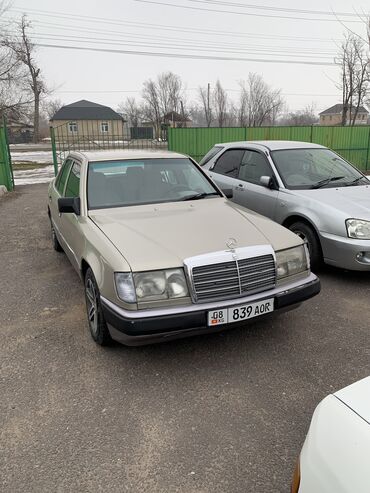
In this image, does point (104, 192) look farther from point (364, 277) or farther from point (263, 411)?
point (364, 277)

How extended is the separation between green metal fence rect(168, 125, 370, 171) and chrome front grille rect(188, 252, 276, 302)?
1093 cm

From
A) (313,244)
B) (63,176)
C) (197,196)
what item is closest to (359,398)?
(197,196)

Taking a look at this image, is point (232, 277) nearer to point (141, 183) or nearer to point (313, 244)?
point (141, 183)

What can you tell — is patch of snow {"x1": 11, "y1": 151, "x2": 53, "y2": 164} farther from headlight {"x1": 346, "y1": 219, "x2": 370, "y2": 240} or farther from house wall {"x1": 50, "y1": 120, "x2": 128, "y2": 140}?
headlight {"x1": 346, "y1": 219, "x2": 370, "y2": 240}

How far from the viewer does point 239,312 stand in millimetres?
2844

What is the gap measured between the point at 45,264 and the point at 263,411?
3.96 m

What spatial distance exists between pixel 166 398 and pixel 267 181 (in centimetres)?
354

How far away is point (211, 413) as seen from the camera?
8.43 ft

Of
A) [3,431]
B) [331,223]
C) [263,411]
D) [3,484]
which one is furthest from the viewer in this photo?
[331,223]

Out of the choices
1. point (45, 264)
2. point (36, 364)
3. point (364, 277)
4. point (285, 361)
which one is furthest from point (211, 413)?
point (45, 264)

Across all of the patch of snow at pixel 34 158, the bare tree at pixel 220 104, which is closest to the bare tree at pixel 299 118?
the bare tree at pixel 220 104

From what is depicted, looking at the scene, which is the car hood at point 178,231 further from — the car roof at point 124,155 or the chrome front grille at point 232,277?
the car roof at point 124,155

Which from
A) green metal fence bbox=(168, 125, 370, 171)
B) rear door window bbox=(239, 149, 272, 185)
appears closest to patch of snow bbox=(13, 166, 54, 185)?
green metal fence bbox=(168, 125, 370, 171)

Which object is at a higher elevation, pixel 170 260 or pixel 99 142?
pixel 99 142
